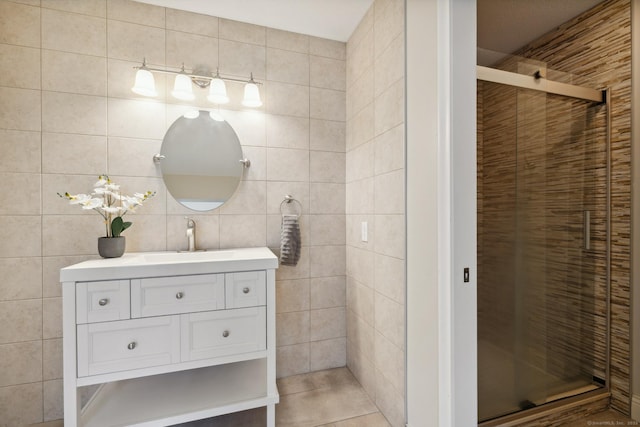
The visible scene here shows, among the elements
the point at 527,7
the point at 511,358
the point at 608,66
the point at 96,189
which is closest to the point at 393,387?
the point at 511,358

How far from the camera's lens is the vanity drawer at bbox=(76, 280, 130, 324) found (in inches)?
45.6

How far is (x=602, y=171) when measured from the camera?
5.29 feet

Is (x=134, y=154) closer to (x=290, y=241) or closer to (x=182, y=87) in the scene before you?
(x=182, y=87)

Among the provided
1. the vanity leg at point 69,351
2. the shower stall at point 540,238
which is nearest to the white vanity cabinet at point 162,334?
the vanity leg at point 69,351

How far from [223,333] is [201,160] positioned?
105 centimetres

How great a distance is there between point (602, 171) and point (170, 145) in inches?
102

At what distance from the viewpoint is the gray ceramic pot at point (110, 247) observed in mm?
1405

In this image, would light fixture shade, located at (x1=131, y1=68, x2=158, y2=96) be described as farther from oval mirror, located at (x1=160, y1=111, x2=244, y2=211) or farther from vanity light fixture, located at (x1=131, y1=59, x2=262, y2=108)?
oval mirror, located at (x1=160, y1=111, x2=244, y2=211)

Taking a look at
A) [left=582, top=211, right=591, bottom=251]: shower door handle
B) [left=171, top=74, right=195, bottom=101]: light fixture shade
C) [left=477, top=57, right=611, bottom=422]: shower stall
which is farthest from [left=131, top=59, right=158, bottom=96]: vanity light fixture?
[left=582, top=211, right=591, bottom=251]: shower door handle

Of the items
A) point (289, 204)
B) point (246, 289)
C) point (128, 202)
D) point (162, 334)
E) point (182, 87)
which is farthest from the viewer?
point (289, 204)

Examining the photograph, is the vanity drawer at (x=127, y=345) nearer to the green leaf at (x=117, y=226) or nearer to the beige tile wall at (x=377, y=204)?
the green leaf at (x=117, y=226)

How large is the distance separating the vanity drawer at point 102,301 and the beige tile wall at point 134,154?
46 centimetres

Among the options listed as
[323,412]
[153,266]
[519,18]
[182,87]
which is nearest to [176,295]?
[153,266]

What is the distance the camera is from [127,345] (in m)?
1.21
